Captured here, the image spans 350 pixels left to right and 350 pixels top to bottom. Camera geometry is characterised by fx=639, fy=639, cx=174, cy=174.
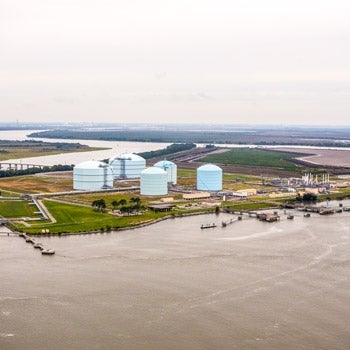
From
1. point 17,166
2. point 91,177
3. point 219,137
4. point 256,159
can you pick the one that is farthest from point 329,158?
point 219,137

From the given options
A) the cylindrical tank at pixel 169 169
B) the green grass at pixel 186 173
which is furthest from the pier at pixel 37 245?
the green grass at pixel 186 173

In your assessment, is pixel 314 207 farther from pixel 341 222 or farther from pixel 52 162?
pixel 52 162

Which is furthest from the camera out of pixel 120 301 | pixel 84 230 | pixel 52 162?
pixel 52 162

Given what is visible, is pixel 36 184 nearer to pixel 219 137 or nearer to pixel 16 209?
pixel 16 209

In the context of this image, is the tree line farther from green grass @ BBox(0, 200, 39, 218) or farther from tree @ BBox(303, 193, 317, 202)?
tree @ BBox(303, 193, 317, 202)

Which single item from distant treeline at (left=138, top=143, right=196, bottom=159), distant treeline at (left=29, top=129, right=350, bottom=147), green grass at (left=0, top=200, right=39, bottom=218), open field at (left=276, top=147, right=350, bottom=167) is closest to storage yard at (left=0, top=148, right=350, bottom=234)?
green grass at (left=0, top=200, right=39, bottom=218)

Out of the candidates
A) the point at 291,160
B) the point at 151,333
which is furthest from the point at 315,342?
the point at 291,160

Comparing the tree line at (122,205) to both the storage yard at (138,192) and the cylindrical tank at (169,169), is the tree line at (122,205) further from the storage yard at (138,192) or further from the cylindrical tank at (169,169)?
the cylindrical tank at (169,169)
